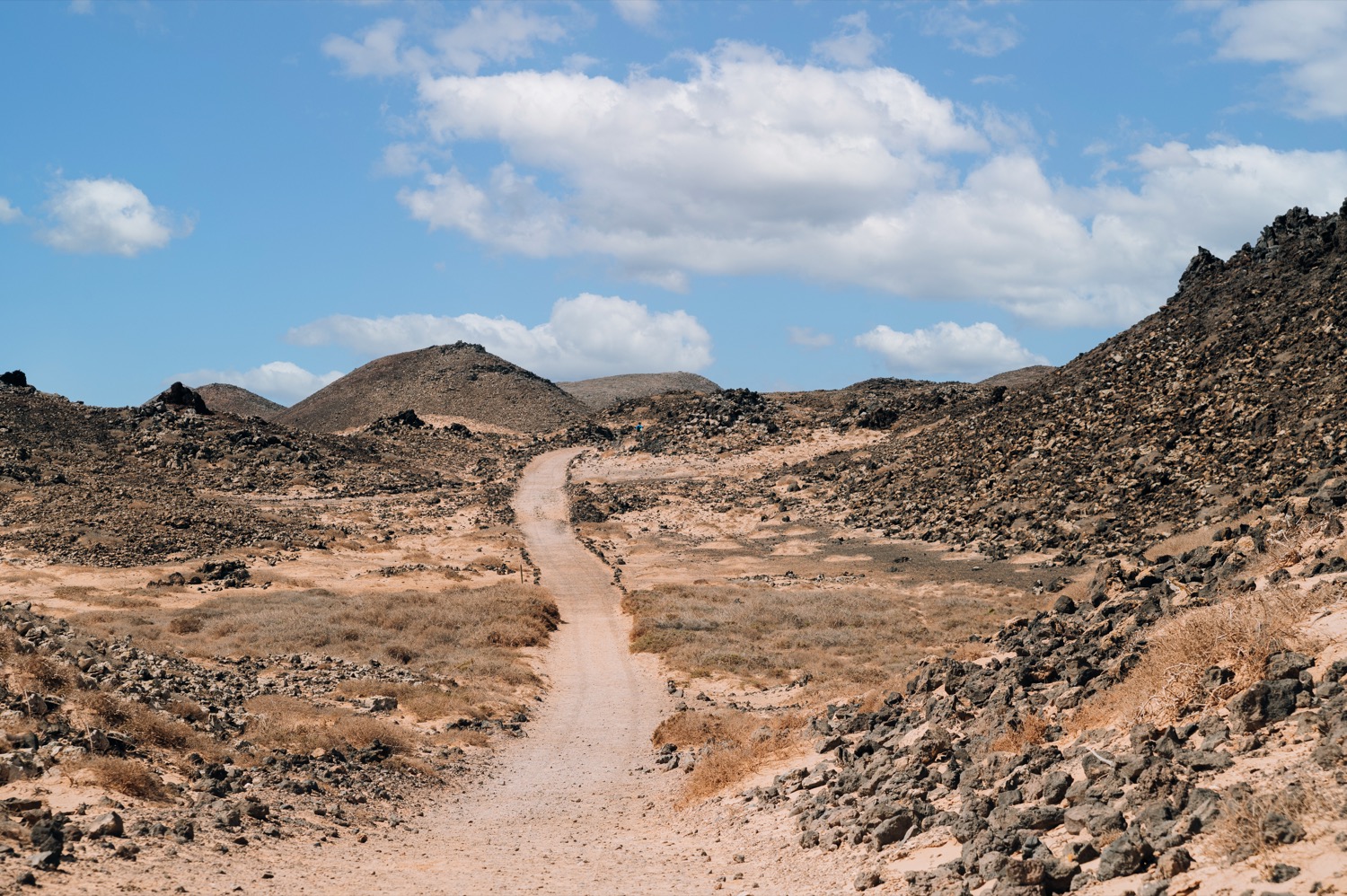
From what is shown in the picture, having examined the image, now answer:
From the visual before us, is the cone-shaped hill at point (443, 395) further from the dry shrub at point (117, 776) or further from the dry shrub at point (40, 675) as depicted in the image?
the dry shrub at point (117, 776)

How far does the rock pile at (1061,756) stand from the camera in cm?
866

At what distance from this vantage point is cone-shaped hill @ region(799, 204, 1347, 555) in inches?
1725

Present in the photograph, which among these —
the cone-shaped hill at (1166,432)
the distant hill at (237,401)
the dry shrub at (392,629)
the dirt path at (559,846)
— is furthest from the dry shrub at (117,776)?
the distant hill at (237,401)

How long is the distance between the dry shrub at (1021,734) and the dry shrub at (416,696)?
14403mm

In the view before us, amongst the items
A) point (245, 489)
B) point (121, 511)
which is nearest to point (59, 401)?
point (245, 489)

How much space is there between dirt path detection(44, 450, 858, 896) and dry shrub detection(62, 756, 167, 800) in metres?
1.99

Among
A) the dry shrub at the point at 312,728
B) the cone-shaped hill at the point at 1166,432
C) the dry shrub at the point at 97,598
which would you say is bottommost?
the dry shrub at the point at 312,728

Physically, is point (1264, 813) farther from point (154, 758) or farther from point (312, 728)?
point (312, 728)

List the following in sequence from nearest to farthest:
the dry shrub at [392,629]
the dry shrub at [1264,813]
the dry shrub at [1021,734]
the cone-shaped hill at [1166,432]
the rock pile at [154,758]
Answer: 1. the dry shrub at [1264,813]
2. the rock pile at [154,758]
3. the dry shrub at [1021,734]
4. the dry shrub at [392,629]
5. the cone-shaped hill at [1166,432]

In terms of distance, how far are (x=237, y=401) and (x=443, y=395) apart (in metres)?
56.0

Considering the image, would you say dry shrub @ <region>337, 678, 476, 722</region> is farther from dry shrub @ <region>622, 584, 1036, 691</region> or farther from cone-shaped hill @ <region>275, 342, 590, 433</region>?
cone-shaped hill @ <region>275, 342, 590, 433</region>

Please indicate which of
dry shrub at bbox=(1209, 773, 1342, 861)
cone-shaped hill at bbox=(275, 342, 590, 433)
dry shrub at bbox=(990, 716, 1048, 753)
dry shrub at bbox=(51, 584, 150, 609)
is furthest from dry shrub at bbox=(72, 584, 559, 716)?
cone-shaped hill at bbox=(275, 342, 590, 433)

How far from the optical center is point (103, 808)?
41.4ft

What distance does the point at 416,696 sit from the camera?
2444 centimetres
